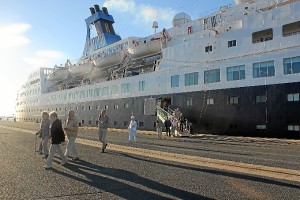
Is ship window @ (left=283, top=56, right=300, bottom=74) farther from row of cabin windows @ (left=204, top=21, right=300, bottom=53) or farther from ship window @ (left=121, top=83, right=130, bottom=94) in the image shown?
ship window @ (left=121, top=83, right=130, bottom=94)

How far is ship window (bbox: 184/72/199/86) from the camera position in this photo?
2556cm

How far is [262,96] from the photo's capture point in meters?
21.0

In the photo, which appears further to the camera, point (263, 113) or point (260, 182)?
point (263, 113)

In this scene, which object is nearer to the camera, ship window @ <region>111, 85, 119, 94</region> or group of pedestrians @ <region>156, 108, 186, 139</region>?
group of pedestrians @ <region>156, 108, 186, 139</region>

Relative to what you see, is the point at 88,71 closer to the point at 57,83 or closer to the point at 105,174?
the point at 57,83

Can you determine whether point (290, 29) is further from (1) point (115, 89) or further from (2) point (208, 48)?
(1) point (115, 89)

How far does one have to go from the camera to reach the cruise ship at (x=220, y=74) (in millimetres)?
20312

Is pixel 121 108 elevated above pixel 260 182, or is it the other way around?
pixel 121 108

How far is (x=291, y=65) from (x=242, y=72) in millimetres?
3417

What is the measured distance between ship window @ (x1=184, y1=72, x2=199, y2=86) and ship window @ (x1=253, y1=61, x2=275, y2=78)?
5146 millimetres

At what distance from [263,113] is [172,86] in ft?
30.4

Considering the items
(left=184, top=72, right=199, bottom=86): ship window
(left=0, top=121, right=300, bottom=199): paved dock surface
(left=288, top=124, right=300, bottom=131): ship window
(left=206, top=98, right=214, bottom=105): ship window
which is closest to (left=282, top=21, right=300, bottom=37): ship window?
(left=288, top=124, right=300, bottom=131): ship window

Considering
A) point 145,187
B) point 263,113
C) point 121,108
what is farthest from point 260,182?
point 121,108

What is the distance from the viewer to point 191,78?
85.4ft
